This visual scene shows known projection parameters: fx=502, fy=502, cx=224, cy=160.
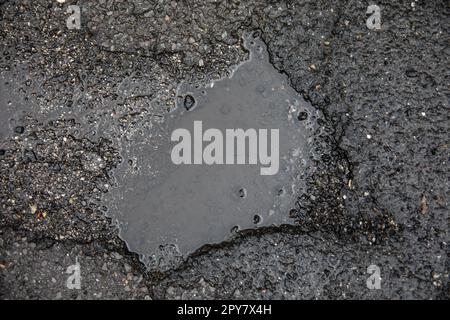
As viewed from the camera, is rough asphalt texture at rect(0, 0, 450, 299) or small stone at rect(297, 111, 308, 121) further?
small stone at rect(297, 111, 308, 121)

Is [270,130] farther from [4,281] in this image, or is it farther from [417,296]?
[4,281]

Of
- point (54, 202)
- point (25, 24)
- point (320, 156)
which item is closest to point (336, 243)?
point (320, 156)

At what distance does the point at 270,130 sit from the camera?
2.62 meters

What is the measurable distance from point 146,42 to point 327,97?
99 cm

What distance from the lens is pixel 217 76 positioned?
Answer: 104 inches

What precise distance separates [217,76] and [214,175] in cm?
52

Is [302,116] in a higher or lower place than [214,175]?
higher

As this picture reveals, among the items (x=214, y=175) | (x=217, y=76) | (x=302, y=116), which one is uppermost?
(x=217, y=76)

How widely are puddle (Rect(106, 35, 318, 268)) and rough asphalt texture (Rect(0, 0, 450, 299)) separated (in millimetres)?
68

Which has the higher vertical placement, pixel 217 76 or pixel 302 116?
pixel 217 76

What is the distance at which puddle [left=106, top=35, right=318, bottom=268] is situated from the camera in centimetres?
257

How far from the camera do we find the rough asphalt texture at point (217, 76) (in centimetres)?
250

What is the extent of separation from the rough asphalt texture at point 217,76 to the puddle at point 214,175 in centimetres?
7
